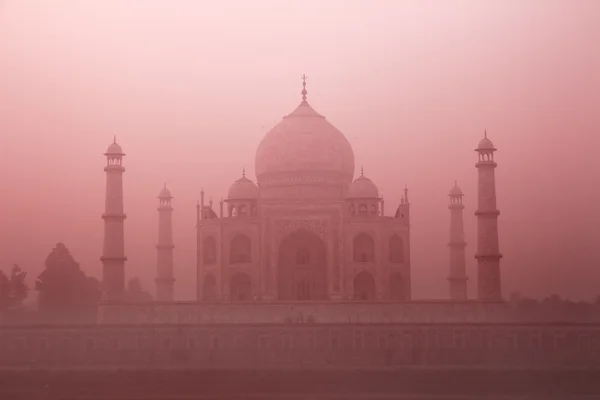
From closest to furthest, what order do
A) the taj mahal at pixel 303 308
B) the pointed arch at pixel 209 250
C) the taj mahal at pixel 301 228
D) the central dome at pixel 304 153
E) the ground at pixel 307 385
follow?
the ground at pixel 307 385
the taj mahal at pixel 303 308
the taj mahal at pixel 301 228
the pointed arch at pixel 209 250
the central dome at pixel 304 153

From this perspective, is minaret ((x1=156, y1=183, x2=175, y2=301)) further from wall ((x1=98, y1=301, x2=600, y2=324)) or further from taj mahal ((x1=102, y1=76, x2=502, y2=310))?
wall ((x1=98, y1=301, x2=600, y2=324))

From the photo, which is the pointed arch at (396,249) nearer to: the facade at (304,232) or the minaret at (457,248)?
the facade at (304,232)

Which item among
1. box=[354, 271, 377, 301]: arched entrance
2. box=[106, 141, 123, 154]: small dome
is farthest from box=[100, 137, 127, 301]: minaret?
box=[354, 271, 377, 301]: arched entrance

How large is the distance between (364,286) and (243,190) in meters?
3.46

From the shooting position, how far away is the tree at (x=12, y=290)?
81.5 ft

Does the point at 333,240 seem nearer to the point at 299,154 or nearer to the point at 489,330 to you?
the point at 299,154

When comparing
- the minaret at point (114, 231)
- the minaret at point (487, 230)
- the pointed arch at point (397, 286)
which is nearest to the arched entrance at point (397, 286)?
the pointed arch at point (397, 286)

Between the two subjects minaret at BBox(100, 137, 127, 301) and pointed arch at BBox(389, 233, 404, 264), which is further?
pointed arch at BBox(389, 233, 404, 264)

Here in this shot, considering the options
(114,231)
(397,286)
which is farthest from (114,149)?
(397,286)

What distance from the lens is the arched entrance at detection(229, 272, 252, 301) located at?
26.9m

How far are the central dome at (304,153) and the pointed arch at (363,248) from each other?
1.40 meters

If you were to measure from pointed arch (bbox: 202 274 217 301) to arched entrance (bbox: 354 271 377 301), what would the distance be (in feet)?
10.0

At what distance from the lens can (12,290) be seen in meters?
25.5

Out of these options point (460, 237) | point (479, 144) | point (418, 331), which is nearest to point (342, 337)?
point (418, 331)
